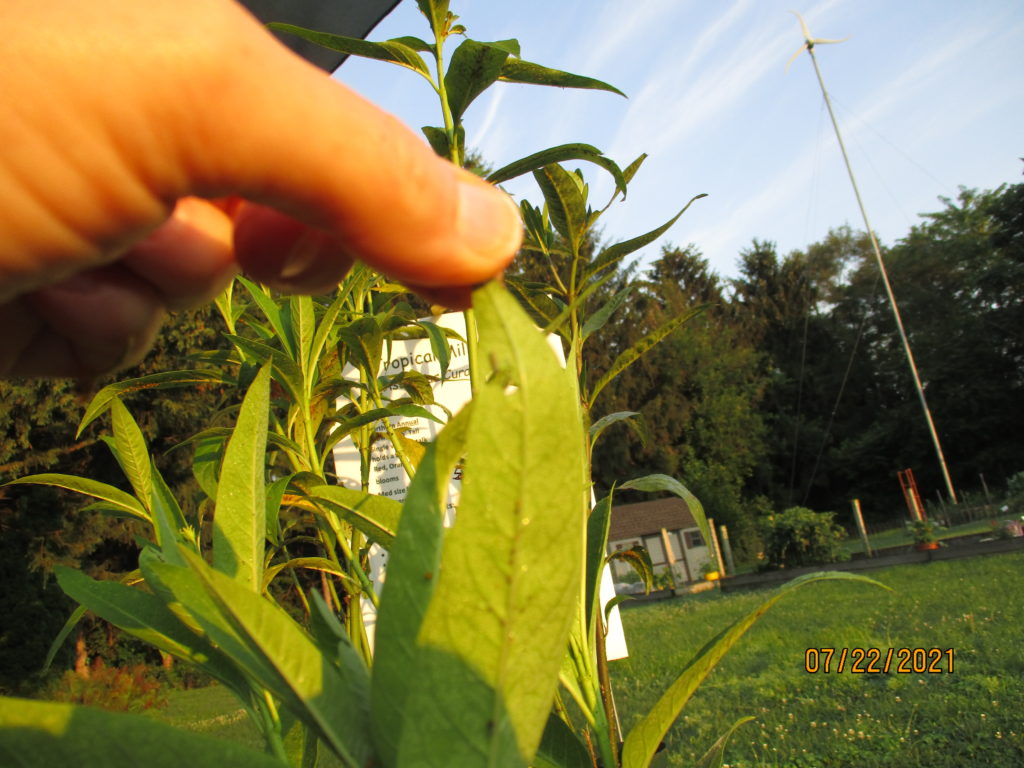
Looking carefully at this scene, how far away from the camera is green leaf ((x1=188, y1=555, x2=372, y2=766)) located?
1.20 ft

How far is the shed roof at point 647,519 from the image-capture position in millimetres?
21500

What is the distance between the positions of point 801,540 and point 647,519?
31.0 feet

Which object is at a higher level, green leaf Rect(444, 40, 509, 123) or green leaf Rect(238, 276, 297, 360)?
green leaf Rect(444, 40, 509, 123)

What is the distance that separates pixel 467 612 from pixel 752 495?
3131cm

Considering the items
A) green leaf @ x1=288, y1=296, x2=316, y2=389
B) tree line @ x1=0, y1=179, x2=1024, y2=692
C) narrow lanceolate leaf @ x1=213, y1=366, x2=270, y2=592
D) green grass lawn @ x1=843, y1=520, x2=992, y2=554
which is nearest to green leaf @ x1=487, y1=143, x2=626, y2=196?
green leaf @ x1=288, y1=296, x2=316, y2=389

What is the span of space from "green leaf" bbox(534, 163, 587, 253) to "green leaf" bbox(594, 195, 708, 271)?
0.19 ft

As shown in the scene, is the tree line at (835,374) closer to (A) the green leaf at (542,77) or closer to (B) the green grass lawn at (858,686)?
(B) the green grass lawn at (858,686)

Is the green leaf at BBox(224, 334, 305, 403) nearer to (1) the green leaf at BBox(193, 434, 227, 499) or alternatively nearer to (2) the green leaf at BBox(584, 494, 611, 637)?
(1) the green leaf at BBox(193, 434, 227, 499)

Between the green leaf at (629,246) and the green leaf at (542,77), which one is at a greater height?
the green leaf at (542,77)

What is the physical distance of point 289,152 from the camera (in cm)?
36

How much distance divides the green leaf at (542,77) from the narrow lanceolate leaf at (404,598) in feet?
2.75

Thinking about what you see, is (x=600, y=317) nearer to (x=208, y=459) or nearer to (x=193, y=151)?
(x=208, y=459)

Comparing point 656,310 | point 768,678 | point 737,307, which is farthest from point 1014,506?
point 737,307

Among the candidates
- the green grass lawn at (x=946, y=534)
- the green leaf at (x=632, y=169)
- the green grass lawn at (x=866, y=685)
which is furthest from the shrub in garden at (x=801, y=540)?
the green leaf at (x=632, y=169)
